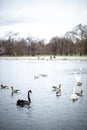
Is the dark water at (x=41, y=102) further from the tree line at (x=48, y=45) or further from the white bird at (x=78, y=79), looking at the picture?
the tree line at (x=48, y=45)

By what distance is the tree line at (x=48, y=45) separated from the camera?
389cm

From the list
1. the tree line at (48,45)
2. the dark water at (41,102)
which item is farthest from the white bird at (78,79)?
the tree line at (48,45)

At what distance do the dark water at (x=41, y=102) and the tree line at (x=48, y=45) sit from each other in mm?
191

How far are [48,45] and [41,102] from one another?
792 mm

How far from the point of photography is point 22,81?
4.82 metres

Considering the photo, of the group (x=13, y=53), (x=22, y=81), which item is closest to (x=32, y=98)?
(x=22, y=81)

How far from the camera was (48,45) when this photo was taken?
407 cm

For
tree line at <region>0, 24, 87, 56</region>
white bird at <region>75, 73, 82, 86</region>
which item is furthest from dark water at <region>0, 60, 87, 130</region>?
tree line at <region>0, 24, 87, 56</region>

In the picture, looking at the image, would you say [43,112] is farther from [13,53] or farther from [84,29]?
[84,29]

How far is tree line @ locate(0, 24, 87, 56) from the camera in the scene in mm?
3887

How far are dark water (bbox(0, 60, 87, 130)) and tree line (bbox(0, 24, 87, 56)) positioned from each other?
191mm

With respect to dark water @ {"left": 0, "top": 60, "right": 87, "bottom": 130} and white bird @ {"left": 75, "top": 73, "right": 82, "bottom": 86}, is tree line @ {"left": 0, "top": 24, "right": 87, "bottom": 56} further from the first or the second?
white bird @ {"left": 75, "top": 73, "right": 82, "bottom": 86}

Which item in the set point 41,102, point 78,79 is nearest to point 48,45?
point 41,102

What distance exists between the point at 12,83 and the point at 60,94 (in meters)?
0.73
